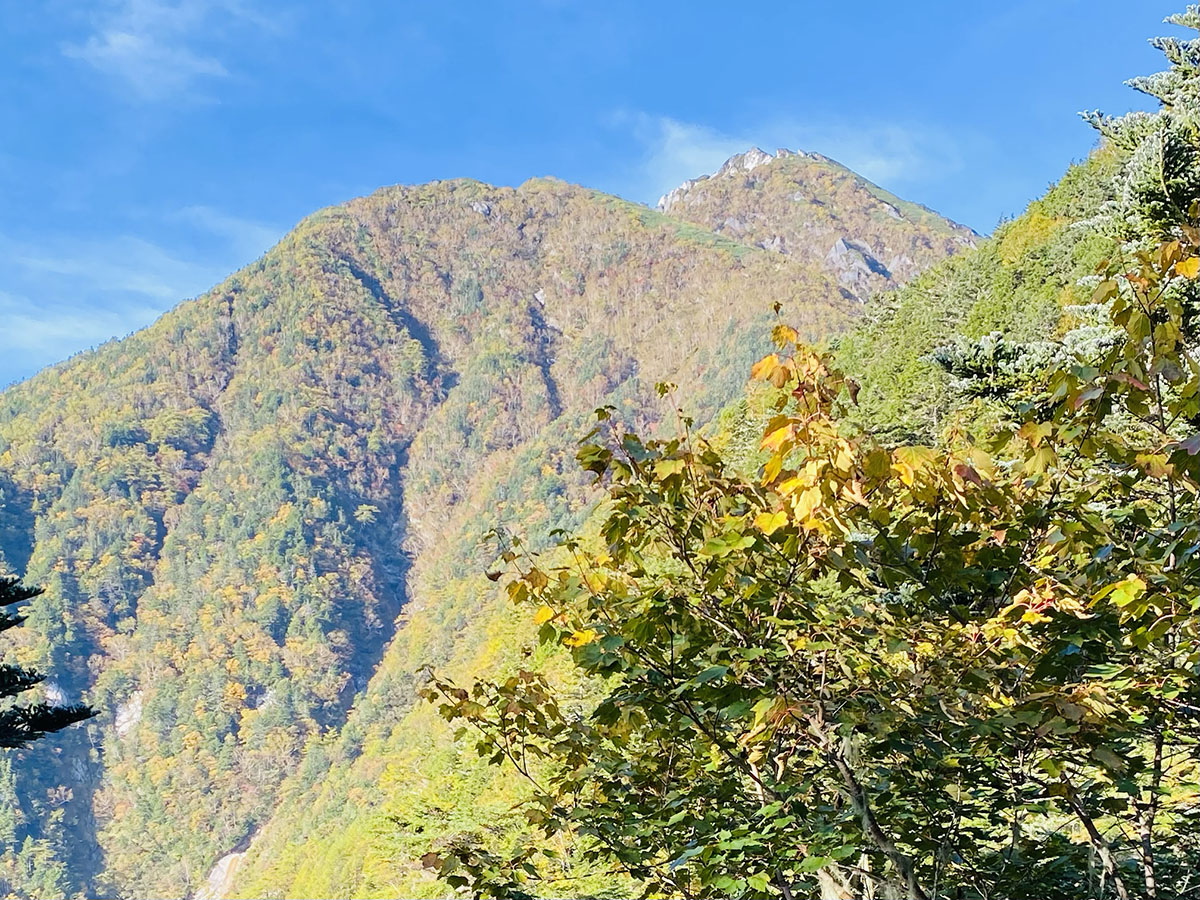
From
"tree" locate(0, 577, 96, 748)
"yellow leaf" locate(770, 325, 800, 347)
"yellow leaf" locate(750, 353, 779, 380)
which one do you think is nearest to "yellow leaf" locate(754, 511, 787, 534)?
"yellow leaf" locate(750, 353, 779, 380)

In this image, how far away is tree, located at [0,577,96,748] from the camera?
29.2 ft

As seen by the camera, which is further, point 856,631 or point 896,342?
point 896,342

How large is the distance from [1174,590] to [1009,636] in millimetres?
332

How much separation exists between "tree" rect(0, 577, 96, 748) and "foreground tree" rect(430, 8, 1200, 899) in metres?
8.11

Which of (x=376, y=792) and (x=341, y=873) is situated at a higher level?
(x=376, y=792)

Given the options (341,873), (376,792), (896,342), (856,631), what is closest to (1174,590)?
(856,631)

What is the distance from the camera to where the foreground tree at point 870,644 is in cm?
191

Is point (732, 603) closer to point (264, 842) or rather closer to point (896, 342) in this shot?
point (896, 342)

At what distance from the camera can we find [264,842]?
117250 millimetres

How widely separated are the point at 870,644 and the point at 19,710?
9.55 metres

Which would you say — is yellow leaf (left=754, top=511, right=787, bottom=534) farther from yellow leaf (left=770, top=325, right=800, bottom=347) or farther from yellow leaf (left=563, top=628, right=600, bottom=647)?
yellow leaf (left=563, top=628, right=600, bottom=647)

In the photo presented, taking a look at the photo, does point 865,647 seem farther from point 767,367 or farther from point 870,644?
point 767,367

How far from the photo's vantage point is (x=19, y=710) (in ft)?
30.0

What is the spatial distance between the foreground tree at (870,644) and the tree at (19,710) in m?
8.11
